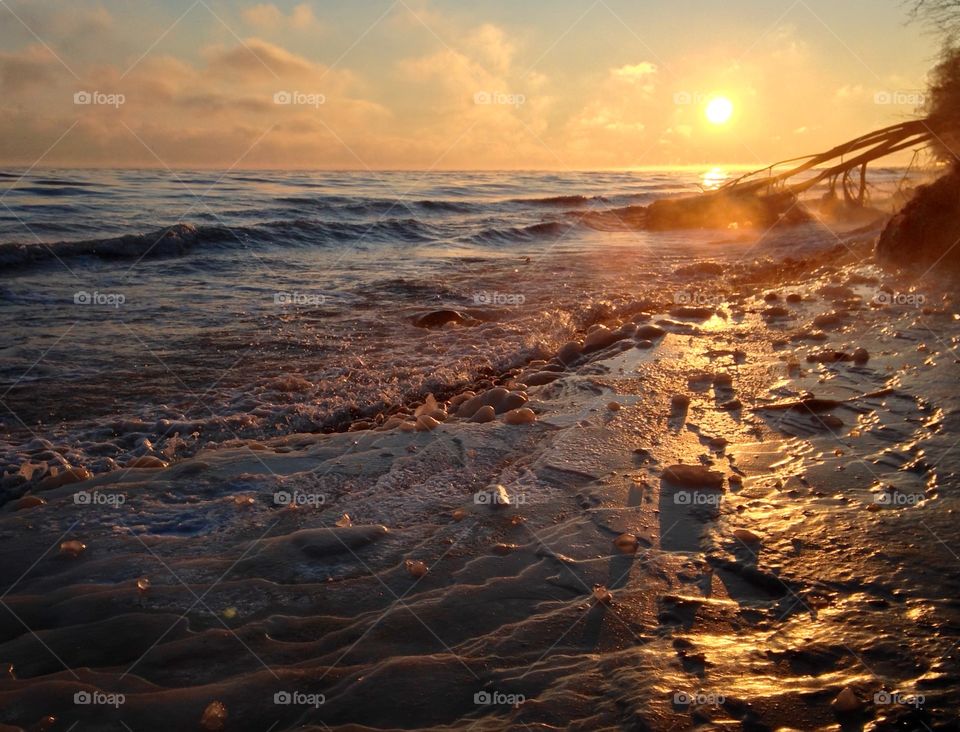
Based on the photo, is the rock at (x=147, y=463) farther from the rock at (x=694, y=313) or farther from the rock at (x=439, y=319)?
the rock at (x=694, y=313)

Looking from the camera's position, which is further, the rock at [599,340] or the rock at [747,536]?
the rock at [599,340]

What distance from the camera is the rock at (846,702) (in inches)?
73.5

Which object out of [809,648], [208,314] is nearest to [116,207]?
[208,314]

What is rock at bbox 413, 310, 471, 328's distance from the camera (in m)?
7.75

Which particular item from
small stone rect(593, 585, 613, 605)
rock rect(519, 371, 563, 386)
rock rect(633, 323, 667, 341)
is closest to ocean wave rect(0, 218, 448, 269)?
rock rect(519, 371, 563, 386)

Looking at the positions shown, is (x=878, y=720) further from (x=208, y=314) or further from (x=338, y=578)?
(x=208, y=314)

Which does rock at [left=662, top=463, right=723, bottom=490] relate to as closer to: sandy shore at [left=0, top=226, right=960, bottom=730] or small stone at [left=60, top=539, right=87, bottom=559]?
sandy shore at [left=0, top=226, right=960, bottom=730]

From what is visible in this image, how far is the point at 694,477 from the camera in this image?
131 inches

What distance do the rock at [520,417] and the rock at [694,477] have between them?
117 centimetres

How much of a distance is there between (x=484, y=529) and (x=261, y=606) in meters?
1.01

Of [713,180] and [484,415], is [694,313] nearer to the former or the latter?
[484,415]

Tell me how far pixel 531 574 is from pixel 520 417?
178cm

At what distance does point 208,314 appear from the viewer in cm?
822

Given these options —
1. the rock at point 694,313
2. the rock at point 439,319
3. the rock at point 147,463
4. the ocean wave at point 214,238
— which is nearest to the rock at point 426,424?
the rock at point 147,463
